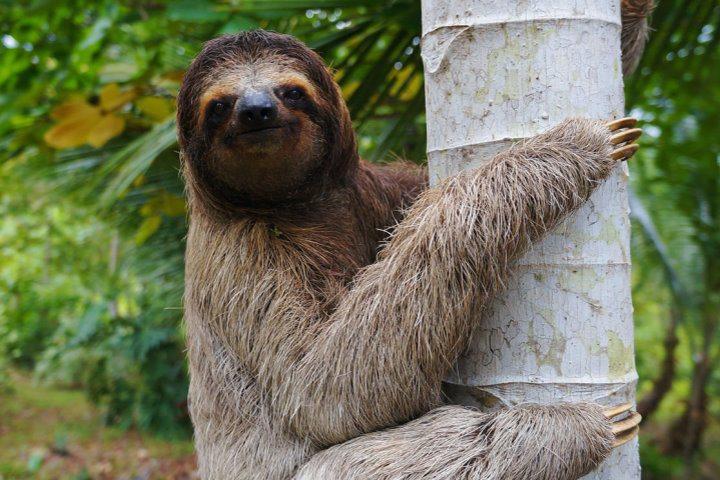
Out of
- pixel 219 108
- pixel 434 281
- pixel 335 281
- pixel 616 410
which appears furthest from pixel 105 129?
pixel 616 410

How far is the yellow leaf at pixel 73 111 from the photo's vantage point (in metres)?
4.93

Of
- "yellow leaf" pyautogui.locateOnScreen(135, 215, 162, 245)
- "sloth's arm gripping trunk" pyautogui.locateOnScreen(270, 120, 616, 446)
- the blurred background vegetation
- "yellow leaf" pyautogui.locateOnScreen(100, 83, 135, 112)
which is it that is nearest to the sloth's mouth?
"sloth's arm gripping trunk" pyautogui.locateOnScreen(270, 120, 616, 446)

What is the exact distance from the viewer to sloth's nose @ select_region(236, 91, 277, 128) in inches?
116

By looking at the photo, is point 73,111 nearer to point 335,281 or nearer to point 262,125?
point 262,125

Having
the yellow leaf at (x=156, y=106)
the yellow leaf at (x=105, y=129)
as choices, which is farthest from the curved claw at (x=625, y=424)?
the yellow leaf at (x=105, y=129)

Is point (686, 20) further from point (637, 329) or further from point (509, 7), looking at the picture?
point (637, 329)

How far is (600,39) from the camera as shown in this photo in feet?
8.56

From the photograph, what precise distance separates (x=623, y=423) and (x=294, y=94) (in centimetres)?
211

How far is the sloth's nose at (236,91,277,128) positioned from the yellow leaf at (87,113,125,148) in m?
2.44

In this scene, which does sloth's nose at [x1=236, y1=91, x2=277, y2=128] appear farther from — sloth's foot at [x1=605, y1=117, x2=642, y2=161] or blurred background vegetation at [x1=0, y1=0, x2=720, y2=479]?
sloth's foot at [x1=605, y1=117, x2=642, y2=161]

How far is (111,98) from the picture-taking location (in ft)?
16.6

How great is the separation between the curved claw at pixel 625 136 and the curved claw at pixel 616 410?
3.51 ft

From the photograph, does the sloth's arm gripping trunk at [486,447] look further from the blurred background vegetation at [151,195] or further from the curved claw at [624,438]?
the blurred background vegetation at [151,195]

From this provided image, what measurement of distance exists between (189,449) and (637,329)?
11574 mm
